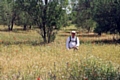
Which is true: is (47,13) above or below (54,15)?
above

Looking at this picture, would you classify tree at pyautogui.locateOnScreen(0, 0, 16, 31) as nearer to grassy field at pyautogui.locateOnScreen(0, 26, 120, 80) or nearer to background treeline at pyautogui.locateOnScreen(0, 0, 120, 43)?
background treeline at pyautogui.locateOnScreen(0, 0, 120, 43)

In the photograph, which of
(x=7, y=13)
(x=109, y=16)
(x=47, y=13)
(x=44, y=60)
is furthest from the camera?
(x=7, y=13)

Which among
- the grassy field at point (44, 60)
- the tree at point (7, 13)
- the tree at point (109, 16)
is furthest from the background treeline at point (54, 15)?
the tree at point (7, 13)

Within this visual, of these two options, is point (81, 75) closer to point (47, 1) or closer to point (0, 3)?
point (47, 1)

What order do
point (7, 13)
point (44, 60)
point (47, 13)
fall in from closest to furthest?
point (44, 60)
point (47, 13)
point (7, 13)

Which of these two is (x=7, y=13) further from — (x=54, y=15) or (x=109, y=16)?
(x=54, y=15)

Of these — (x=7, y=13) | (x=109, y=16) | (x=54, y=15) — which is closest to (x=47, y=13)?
(x=54, y=15)

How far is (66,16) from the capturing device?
→ 26891mm

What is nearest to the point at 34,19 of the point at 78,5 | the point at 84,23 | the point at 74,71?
the point at 74,71

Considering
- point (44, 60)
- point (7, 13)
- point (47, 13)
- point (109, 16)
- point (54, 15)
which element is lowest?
point (7, 13)

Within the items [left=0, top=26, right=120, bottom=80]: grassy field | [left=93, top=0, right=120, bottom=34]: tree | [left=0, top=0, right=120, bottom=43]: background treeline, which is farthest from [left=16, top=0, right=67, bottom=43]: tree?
[left=0, top=26, right=120, bottom=80]: grassy field

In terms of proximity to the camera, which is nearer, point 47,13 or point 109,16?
point 47,13

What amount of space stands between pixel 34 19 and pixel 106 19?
32.4 ft

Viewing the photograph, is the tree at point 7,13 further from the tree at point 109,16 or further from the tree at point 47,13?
the tree at point 47,13
